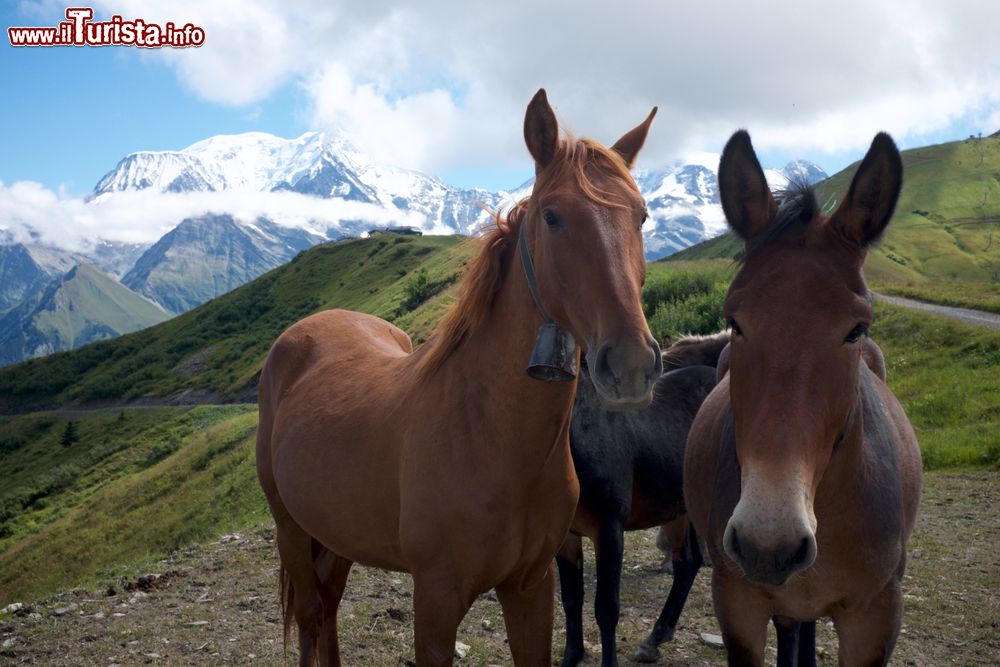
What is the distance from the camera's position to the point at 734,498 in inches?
113

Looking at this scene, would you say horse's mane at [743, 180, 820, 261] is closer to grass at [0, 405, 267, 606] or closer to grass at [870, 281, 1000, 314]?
grass at [0, 405, 267, 606]

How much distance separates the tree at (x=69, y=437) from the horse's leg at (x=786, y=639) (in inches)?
2101

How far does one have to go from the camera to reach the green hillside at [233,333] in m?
57.7

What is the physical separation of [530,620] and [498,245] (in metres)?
1.79

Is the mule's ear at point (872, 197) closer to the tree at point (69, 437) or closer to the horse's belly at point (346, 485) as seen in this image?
the horse's belly at point (346, 485)

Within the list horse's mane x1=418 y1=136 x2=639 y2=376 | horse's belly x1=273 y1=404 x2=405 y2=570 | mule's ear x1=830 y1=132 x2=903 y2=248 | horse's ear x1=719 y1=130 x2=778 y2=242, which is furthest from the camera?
horse's belly x1=273 y1=404 x2=405 y2=570

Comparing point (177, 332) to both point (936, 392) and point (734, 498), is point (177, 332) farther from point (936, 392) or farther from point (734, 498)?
point (734, 498)

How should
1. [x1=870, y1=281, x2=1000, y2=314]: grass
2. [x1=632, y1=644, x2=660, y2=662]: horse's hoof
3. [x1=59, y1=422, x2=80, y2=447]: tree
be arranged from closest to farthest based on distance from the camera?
[x1=632, y1=644, x2=660, y2=662]: horse's hoof, [x1=870, y1=281, x2=1000, y2=314]: grass, [x1=59, y1=422, x2=80, y2=447]: tree

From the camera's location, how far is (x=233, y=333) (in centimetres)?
7544

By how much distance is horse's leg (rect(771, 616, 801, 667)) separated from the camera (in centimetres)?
329

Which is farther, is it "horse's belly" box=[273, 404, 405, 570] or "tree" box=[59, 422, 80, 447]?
"tree" box=[59, 422, 80, 447]

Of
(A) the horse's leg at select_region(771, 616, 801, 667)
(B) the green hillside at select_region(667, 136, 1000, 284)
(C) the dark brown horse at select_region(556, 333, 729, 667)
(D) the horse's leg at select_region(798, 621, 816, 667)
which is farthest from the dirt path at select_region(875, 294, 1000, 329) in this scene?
(B) the green hillside at select_region(667, 136, 1000, 284)

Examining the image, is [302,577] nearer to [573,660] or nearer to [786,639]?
[573,660]

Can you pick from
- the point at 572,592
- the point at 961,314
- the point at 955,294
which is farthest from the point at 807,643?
the point at 955,294
